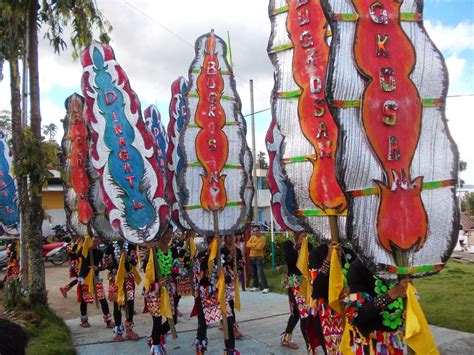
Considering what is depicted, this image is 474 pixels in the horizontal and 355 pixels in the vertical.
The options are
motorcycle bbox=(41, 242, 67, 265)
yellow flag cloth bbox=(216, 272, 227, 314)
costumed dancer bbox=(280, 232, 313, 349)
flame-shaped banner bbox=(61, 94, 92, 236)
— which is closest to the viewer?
yellow flag cloth bbox=(216, 272, 227, 314)

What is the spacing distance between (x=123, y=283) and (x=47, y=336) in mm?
1122

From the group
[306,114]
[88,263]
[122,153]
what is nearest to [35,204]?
[88,263]

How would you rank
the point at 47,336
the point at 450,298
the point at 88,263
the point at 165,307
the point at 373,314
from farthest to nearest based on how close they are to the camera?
the point at 450,298, the point at 88,263, the point at 47,336, the point at 165,307, the point at 373,314

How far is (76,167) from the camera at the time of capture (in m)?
7.96

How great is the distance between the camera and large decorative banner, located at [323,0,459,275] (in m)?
2.85

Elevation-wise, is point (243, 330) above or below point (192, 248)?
below

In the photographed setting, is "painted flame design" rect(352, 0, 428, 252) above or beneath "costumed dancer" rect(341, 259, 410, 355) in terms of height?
above

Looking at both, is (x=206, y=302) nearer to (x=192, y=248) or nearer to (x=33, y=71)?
(x=192, y=248)

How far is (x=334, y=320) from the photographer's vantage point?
4.20m

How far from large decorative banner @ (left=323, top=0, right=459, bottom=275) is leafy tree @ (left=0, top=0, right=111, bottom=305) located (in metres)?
5.69

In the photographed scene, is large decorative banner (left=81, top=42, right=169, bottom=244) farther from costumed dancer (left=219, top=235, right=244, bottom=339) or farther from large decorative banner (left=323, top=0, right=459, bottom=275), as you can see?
large decorative banner (left=323, top=0, right=459, bottom=275)

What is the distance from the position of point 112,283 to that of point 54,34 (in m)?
4.52

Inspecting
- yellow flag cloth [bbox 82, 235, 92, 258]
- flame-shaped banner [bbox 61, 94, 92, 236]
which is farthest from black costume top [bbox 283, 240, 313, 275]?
flame-shaped banner [bbox 61, 94, 92, 236]

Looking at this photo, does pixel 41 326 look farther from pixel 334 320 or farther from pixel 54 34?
pixel 54 34
